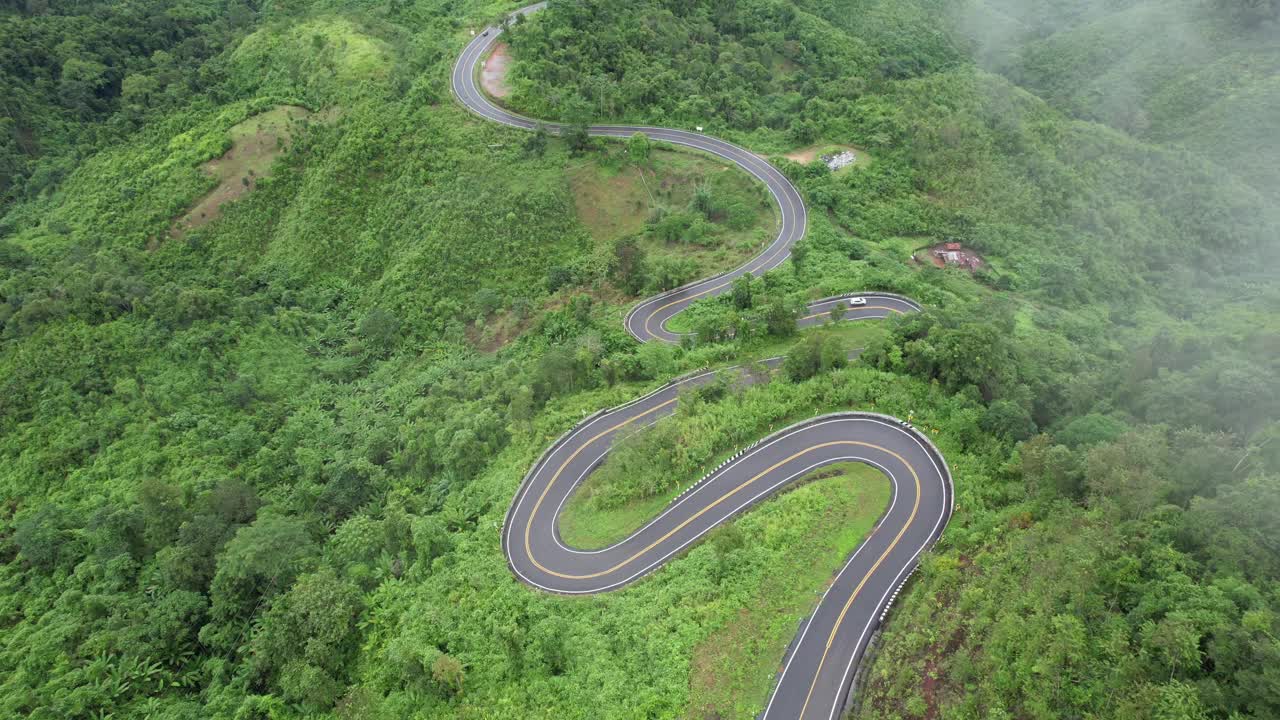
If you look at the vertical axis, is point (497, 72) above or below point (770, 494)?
above

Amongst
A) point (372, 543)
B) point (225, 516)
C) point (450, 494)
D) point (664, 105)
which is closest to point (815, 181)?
point (664, 105)

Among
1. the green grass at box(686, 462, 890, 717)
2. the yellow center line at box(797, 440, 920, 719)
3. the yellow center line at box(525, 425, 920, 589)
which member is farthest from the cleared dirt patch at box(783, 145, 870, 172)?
the green grass at box(686, 462, 890, 717)

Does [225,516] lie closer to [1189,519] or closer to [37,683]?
[37,683]

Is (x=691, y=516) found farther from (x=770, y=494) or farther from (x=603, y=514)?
(x=603, y=514)

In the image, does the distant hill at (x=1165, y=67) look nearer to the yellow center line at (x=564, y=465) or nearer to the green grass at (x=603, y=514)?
the yellow center line at (x=564, y=465)

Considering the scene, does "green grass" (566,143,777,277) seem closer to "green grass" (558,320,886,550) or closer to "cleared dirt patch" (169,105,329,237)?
"green grass" (558,320,886,550)

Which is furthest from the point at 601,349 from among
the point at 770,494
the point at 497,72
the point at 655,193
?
the point at 497,72

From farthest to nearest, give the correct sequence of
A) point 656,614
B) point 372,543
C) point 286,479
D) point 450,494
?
point 286,479 < point 450,494 < point 372,543 < point 656,614
